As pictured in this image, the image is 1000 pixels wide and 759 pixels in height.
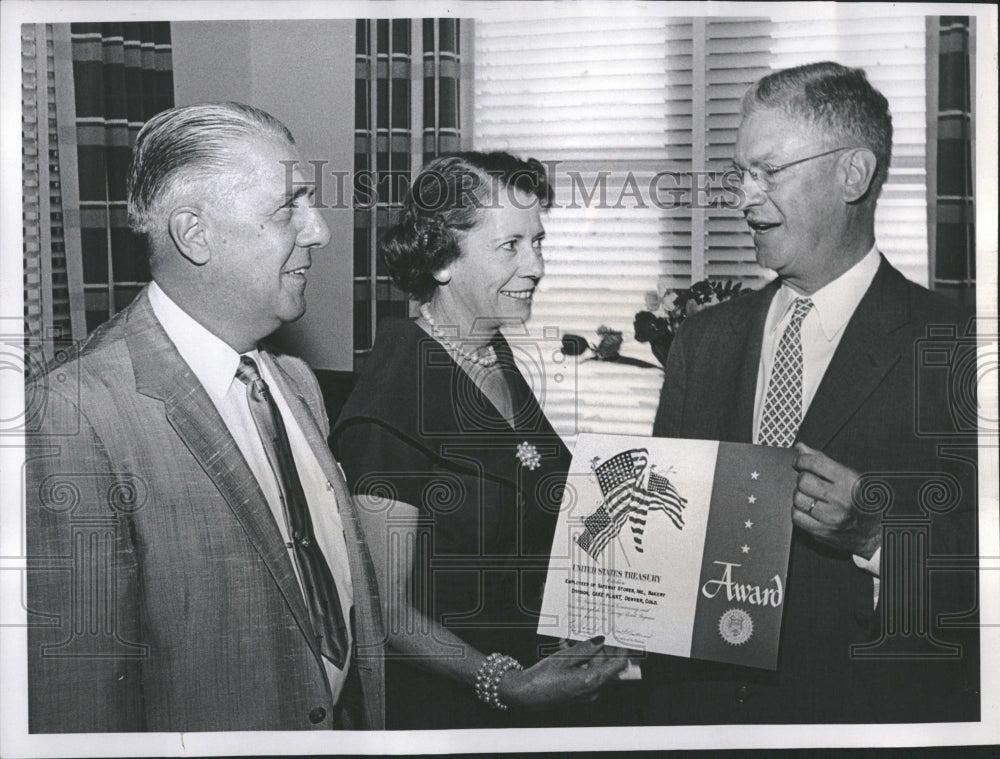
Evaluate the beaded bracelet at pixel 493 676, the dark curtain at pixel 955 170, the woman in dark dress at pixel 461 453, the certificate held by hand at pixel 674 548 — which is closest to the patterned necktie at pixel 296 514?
the woman in dark dress at pixel 461 453

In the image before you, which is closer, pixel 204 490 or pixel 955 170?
pixel 204 490

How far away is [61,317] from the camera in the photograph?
215 cm

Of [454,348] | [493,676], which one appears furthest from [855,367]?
[493,676]

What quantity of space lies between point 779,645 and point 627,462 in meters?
0.53

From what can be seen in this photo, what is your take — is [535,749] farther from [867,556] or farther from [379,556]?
[867,556]

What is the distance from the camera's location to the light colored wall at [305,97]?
211 cm

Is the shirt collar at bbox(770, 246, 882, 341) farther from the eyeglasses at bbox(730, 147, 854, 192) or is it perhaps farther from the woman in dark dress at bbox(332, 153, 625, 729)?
the woman in dark dress at bbox(332, 153, 625, 729)

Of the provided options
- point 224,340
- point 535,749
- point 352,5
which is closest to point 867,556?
point 535,749

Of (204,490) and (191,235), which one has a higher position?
(191,235)

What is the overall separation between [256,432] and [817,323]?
1273 mm

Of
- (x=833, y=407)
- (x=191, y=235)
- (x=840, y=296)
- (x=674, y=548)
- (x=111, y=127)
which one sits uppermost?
(x=111, y=127)

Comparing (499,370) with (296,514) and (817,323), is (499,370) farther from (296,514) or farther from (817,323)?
(817,323)

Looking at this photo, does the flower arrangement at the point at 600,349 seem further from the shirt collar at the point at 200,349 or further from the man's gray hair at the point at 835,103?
the shirt collar at the point at 200,349

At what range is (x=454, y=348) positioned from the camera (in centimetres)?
212
